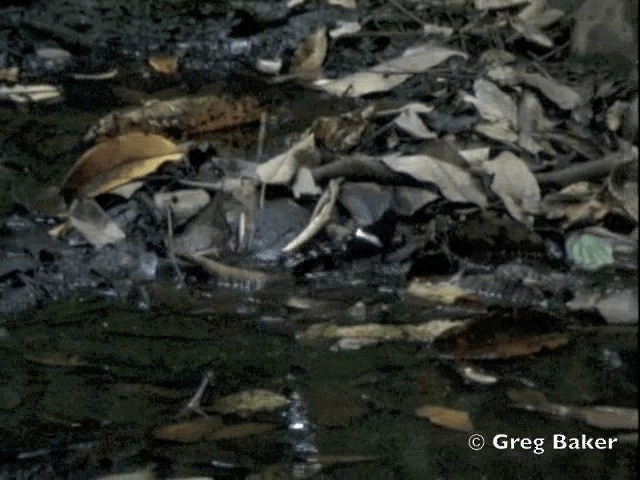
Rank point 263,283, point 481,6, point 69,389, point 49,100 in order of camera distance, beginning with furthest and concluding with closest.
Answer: point 481,6 → point 49,100 → point 263,283 → point 69,389

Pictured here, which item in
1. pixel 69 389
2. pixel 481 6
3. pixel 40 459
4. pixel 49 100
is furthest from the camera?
pixel 481 6

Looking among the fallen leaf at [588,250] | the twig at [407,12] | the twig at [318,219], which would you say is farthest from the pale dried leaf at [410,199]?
the twig at [407,12]

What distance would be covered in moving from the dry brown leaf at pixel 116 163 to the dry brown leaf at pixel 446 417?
1.40 metres

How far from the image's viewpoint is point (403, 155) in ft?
11.2

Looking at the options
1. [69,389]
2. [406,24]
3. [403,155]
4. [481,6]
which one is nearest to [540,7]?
[481,6]

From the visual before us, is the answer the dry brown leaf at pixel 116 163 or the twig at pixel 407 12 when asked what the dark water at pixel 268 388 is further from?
the twig at pixel 407 12

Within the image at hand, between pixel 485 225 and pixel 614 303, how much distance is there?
56 cm

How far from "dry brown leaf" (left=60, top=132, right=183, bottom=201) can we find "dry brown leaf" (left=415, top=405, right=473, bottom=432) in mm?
1395

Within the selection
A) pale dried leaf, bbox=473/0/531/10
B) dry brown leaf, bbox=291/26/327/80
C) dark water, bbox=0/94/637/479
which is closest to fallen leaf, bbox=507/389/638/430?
dark water, bbox=0/94/637/479

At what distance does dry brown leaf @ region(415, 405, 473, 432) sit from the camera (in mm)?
2332

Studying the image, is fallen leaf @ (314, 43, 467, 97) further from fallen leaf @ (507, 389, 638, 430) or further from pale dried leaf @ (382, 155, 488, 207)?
fallen leaf @ (507, 389, 638, 430)

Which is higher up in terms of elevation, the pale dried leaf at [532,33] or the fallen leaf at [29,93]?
the pale dried leaf at [532,33]

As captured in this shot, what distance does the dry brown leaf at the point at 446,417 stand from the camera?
2332 millimetres

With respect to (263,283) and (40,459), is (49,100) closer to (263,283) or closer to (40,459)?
(263,283)
